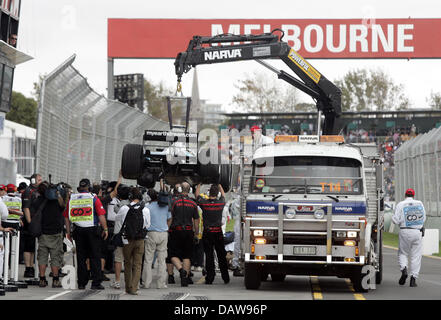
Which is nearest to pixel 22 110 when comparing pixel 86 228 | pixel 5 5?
pixel 5 5

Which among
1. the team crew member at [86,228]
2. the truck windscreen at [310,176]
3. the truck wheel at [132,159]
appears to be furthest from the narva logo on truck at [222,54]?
the team crew member at [86,228]

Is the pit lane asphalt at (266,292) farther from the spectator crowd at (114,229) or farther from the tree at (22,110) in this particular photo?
the tree at (22,110)

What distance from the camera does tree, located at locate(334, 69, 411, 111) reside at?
8875cm

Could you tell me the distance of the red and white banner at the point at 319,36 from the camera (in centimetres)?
4453

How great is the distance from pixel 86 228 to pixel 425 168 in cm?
2407

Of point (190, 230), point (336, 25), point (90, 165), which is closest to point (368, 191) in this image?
point (190, 230)

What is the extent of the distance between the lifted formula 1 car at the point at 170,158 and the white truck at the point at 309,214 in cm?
405

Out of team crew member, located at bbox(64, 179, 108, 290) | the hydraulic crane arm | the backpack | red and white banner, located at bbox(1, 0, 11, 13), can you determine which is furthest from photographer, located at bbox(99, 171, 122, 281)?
red and white banner, located at bbox(1, 0, 11, 13)

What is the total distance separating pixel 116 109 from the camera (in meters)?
27.5

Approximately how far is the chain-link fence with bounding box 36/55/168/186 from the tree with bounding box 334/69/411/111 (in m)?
60.5

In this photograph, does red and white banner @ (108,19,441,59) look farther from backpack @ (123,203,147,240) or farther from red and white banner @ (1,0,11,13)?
backpack @ (123,203,147,240)

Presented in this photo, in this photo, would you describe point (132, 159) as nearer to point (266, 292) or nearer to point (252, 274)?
point (252, 274)

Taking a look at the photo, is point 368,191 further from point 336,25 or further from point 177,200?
point 336,25
